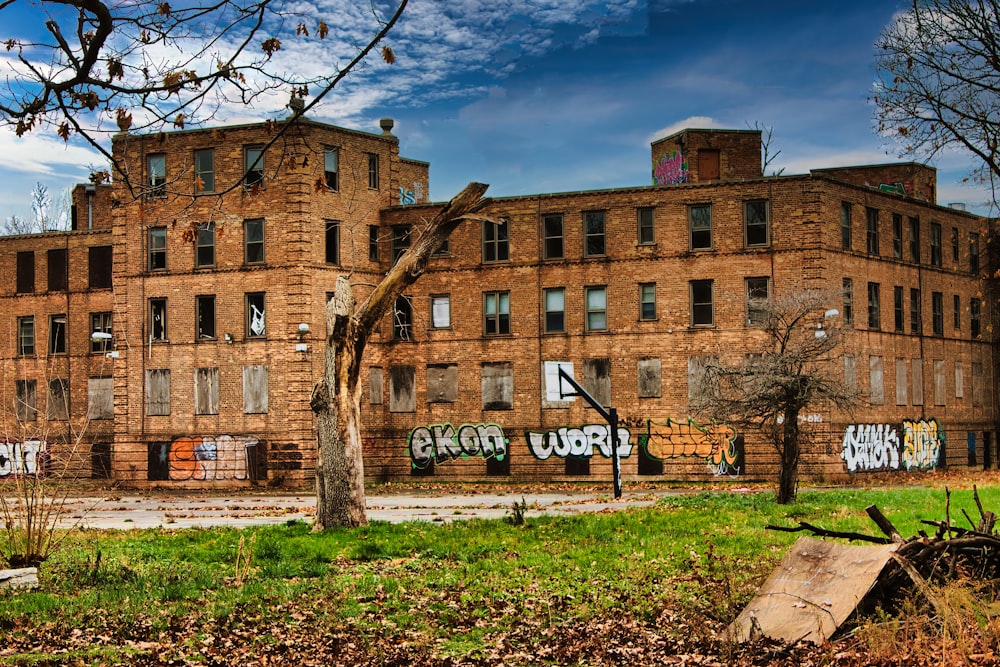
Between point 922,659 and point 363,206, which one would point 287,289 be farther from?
point 922,659

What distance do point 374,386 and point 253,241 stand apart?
7.68 m

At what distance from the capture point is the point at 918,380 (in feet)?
154

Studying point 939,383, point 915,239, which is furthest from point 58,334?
point 939,383

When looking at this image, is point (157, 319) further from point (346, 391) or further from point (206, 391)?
point (346, 391)

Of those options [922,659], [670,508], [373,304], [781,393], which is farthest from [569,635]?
[781,393]

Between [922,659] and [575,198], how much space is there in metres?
37.5

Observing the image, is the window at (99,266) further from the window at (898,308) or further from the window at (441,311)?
the window at (898,308)

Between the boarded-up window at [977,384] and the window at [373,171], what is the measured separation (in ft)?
91.7

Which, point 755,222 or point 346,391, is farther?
point 755,222

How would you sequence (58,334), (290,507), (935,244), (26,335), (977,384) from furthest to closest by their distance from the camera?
(26,335), (58,334), (977,384), (935,244), (290,507)

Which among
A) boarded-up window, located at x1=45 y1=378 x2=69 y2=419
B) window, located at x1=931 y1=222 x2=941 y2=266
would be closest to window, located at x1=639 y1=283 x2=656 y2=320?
window, located at x1=931 y1=222 x2=941 y2=266

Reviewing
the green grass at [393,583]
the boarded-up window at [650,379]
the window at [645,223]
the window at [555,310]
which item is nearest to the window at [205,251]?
the window at [555,310]

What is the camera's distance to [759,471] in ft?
139

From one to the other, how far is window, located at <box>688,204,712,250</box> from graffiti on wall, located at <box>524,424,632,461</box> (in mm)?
7819
